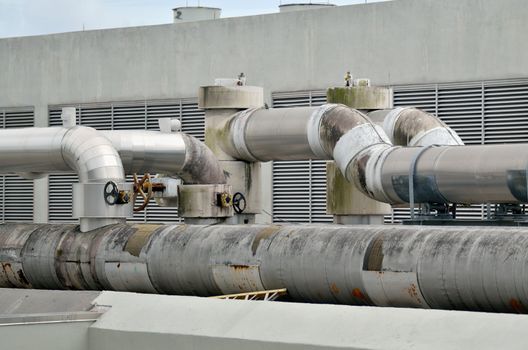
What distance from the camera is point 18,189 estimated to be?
30.9 metres

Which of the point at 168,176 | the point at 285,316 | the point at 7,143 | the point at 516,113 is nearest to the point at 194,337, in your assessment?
the point at 285,316

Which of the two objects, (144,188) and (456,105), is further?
(456,105)

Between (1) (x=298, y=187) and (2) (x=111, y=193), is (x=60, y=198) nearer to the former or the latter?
(1) (x=298, y=187)

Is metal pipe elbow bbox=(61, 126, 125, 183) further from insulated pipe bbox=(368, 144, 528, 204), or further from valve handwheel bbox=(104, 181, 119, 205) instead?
insulated pipe bbox=(368, 144, 528, 204)

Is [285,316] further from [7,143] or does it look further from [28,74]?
[28,74]

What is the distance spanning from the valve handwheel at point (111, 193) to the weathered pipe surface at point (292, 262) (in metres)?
0.37

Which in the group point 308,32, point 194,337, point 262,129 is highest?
point 308,32

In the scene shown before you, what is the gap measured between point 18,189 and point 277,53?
27.8 feet

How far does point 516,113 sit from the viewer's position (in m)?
23.8

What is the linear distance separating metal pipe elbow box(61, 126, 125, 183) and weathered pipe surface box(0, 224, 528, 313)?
78 centimetres

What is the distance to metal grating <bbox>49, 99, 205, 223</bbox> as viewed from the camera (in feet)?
91.9

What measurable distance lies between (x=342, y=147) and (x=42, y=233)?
4.44 metres

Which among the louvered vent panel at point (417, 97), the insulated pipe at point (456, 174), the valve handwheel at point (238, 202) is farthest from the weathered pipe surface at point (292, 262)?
the louvered vent panel at point (417, 97)

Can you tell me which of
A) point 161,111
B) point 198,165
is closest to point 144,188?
point 198,165
